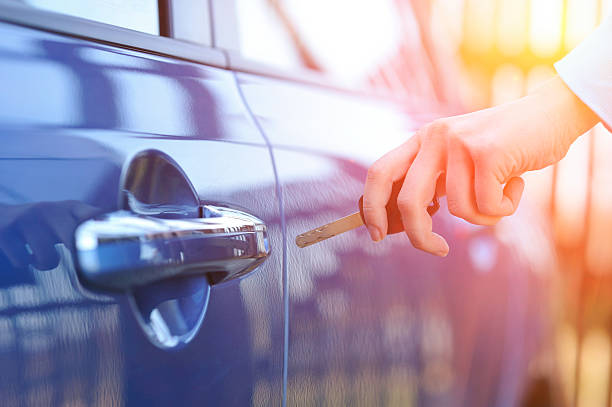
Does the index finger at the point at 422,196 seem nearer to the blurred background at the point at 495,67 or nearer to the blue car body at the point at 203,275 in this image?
the blue car body at the point at 203,275

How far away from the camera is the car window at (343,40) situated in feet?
4.09

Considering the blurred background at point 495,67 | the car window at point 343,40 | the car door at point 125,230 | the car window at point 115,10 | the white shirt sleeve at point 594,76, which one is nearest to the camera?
the car door at point 125,230

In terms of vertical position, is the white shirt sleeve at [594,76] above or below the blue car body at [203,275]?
above

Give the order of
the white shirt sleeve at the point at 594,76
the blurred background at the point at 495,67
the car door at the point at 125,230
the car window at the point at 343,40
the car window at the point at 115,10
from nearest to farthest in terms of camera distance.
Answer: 1. the car door at the point at 125,230
2. the car window at the point at 115,10
3. the white shirt sleeve at the point at 594,76
4. the car window at the point at 343,40
5. the blurred background at the point at 495,67

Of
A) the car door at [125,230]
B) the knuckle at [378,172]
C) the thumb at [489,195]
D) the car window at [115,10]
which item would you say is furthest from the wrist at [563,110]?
the car window at [115,10]

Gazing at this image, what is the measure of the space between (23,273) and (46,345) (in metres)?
0.08

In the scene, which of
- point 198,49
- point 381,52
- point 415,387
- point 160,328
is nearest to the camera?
point 160,328

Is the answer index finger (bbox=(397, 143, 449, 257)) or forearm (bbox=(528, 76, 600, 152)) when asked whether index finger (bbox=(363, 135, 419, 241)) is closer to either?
index finger (bbox=(397, 143, 449, 257))

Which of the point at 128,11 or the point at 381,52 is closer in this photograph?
the point at 128,11

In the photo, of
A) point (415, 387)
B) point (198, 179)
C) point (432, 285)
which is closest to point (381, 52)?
point (432, 285)

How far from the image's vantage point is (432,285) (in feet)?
4.39

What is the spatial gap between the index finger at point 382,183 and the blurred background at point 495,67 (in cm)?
34

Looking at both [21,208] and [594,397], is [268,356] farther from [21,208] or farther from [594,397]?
[594,397]

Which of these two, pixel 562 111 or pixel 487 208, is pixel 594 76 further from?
pixel 487 208
